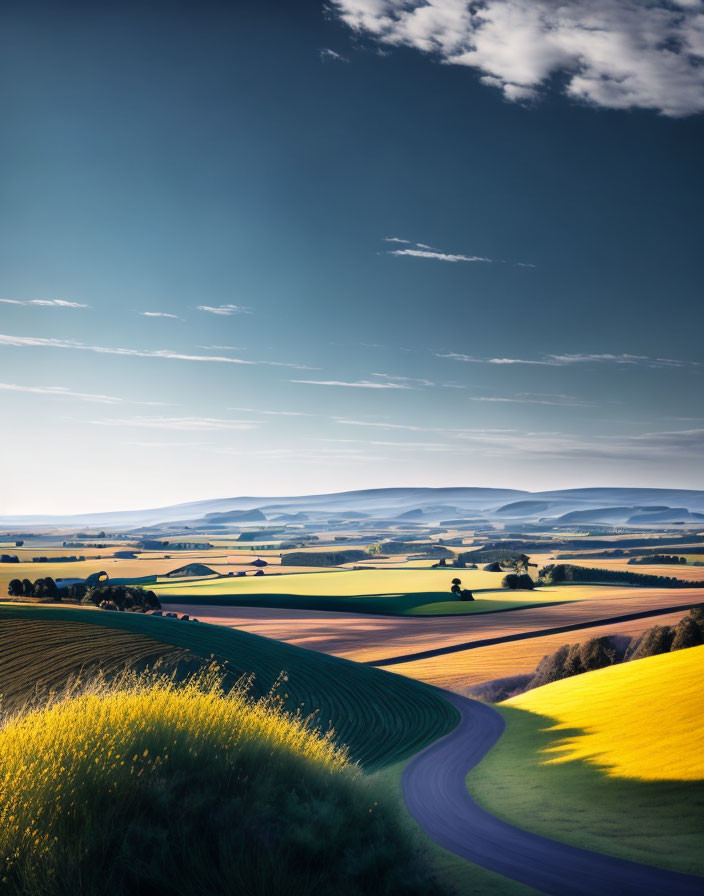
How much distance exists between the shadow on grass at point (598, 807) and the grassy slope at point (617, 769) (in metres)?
0.02

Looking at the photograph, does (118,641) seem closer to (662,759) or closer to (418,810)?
(418,810)

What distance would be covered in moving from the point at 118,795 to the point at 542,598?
93.6 m

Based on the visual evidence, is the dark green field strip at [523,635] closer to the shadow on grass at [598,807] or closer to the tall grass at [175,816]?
the shadow on grass at [598,807]

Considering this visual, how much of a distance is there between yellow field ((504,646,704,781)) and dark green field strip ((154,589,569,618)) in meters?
52.0

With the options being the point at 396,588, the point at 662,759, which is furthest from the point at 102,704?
the point at 396,588

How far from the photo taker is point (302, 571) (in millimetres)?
149125

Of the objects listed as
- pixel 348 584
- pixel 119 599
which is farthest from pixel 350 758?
pixel 348 584

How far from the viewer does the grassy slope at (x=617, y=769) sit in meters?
15.4

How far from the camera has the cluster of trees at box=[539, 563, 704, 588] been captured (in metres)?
119


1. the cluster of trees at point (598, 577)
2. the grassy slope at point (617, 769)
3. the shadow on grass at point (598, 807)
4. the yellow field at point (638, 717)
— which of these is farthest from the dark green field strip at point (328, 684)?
the cluster of trees at point (598, 577)

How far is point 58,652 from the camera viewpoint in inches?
1298

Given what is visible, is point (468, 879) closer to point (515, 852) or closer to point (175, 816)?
point (515, 852)

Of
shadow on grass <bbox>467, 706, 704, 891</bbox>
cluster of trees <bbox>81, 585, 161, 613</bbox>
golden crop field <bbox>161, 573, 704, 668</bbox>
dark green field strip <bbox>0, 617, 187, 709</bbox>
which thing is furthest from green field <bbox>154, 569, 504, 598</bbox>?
shadow on grass <bbox>467, 706, 704, 891</bbox>

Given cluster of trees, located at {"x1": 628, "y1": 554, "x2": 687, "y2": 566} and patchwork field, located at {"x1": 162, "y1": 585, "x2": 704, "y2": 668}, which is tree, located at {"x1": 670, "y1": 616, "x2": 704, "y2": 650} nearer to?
patchwork field, located at {"x1": 162, "y1": 585, "x2": 704, "y2": 668}
